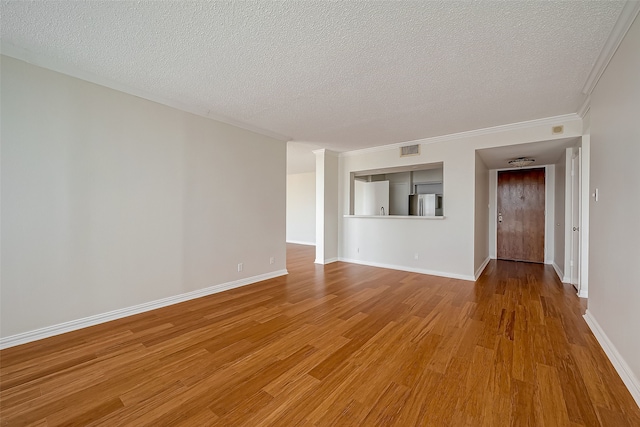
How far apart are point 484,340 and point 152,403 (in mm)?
2612

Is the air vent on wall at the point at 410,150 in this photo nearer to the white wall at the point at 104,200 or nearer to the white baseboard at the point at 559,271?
the white wall at the point at 104,200

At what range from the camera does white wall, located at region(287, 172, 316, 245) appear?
941 cm

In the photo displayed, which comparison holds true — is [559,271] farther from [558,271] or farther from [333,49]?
[333,49]

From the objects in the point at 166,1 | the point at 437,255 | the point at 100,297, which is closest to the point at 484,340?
the point at 437,255

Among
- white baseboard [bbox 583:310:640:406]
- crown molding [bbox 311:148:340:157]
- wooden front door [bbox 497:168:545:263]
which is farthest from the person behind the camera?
wooden front door [bbox 497:168:545:263]

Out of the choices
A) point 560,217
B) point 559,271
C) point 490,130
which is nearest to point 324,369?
point 490,130

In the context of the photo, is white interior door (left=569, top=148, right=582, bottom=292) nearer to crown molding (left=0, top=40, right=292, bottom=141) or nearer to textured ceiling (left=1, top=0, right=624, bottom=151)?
textured ceiling (left=1, top=0, right=624, bottom=151)

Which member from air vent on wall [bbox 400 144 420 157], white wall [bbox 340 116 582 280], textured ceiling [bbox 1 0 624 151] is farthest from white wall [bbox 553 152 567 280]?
air vent on wall [bbox 400 144 420 157]

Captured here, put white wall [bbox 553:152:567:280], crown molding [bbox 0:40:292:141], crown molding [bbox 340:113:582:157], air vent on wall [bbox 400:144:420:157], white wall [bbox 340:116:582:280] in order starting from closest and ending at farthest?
crown molding [bbox 0:40:292:141]
crown molding [bbox 340:113:582:157]
white wall [bbox 340:116:582:280]
white wall [bbox 553:152:567:280]
air vent on wall [bbox 400:144:420:157]

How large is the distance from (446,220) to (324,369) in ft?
12.1

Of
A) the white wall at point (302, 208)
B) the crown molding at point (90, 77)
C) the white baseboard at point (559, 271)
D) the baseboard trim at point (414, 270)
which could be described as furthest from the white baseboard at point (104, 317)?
the white wall at point (302, 208)

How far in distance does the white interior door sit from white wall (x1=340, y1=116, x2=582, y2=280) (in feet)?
2.08

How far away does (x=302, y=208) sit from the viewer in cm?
970

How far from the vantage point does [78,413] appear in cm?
153
